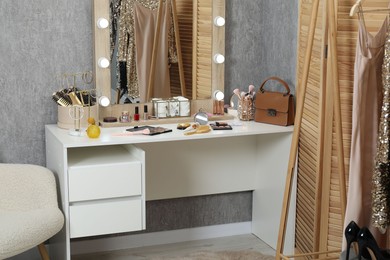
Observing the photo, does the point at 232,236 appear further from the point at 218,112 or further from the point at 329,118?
the point at 329,118

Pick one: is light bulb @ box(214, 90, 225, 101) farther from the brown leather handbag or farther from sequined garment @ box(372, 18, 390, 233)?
sequined garment @ box(372, 18, 390, 233)

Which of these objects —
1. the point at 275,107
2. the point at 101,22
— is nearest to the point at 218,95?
the point at 275,107

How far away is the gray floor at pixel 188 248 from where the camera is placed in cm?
390

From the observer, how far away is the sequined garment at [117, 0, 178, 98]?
A: 12.0 ft

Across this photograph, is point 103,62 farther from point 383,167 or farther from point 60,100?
point 383,167

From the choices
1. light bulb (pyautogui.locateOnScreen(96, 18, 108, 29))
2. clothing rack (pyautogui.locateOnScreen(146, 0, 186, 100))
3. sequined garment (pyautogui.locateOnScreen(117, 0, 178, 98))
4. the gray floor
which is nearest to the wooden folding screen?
the gray floor

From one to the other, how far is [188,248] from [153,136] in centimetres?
88

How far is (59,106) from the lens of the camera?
3.58 meters

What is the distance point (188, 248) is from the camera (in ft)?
13.2

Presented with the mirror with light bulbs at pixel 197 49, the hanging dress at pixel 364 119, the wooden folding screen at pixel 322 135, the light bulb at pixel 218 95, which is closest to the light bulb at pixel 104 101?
the mirror with light bulbs at pixel 197 49

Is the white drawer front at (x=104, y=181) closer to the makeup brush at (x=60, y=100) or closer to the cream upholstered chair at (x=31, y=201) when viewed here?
the cream upholstered chair at (x=31, y=201)

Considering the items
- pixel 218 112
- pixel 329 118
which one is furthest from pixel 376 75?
pixel 218 112

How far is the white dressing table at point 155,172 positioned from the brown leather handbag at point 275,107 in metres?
0.05

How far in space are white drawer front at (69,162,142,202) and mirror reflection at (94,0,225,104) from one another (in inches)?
22.4
